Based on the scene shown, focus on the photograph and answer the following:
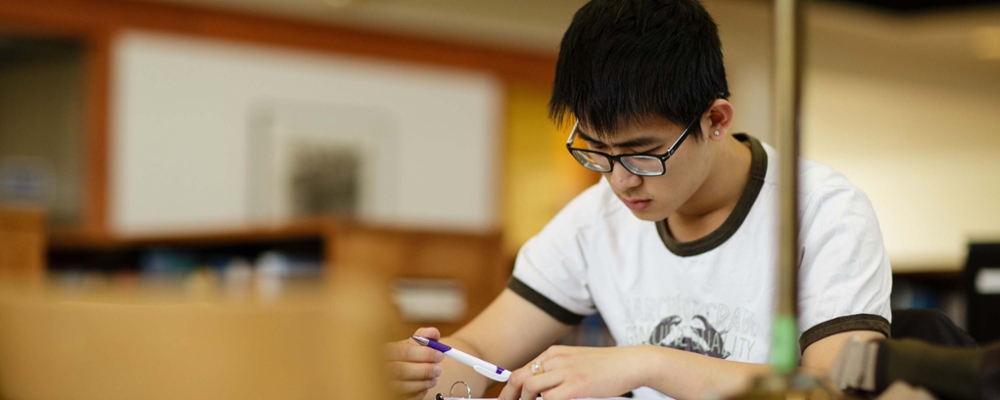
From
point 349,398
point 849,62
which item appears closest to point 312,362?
point 349,398

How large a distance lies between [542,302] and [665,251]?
0.21m

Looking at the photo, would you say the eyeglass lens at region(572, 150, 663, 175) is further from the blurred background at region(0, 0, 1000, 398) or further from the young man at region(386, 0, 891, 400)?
the blurred background at region(0, 0, 1000, 398)

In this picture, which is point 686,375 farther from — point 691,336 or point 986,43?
point 986,43

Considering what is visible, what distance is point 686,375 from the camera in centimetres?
105

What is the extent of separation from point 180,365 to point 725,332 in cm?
92

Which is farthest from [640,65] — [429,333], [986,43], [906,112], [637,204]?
[906,112]

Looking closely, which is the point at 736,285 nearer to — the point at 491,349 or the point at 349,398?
the point at 491,349

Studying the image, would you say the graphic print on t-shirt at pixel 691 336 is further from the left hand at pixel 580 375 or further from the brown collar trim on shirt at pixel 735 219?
the left hand at pixel 580 375

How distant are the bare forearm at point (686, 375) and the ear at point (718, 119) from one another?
33cm

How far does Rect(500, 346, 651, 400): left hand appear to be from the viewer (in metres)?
1.00

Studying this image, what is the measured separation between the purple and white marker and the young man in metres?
0.02

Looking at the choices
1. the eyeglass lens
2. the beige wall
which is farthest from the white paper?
the beige wall

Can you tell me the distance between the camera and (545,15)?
6.39 meters

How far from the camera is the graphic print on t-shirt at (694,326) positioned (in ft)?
4.22
